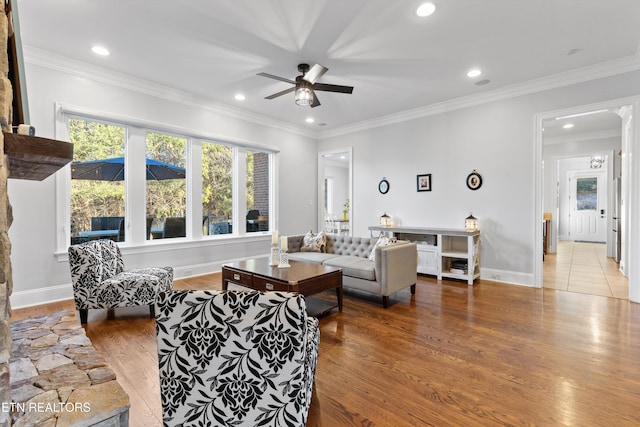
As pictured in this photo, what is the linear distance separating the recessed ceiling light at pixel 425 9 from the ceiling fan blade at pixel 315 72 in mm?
1019

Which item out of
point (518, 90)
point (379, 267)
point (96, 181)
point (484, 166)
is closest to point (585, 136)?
point (518, 90)

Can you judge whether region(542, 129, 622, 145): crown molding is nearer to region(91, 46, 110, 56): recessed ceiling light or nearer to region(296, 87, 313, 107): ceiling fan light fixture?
region(296, 87, 313, 107): ceiling fan light fixture

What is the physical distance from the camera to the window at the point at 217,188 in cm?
545

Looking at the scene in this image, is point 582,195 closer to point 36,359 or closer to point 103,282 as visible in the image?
point 103,282

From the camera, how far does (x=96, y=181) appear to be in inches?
167

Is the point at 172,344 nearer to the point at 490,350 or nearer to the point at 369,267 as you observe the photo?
the point at 490,350

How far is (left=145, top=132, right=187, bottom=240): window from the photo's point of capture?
15.7ft

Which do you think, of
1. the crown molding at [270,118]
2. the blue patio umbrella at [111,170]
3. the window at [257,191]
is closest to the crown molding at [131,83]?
the crown molding at [270,118]

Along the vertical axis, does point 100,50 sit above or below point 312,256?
above

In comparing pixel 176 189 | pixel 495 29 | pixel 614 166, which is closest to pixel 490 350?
pixel 495 29

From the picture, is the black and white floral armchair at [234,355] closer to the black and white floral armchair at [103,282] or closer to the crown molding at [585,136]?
the black and white floral armchair at [103,282]

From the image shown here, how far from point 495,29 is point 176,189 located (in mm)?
4816

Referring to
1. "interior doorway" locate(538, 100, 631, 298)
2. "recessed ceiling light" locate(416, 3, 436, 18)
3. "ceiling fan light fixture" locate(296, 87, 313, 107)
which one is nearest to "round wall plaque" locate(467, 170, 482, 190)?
"interior doorway" locate(538, 100, 631, 298)

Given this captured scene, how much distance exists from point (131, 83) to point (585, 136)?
9.09 metres
